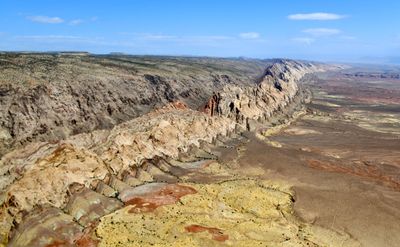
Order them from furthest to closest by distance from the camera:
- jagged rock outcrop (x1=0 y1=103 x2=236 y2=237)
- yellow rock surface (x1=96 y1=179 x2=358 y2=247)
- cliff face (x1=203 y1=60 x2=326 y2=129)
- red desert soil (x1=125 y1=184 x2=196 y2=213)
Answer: cliff face (x1=203 y1=60 x2=326 y2=129) → red desert soil (x1=125 y1=184 x2=196 y2=213) → jagged rock outcrop (x1=0 y1=103 x2=236 y2=237) → yellow rock surface (x1=96 y1=179 x2=358 y2=247)

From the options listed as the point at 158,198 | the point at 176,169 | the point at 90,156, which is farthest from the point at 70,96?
the point at 158,198

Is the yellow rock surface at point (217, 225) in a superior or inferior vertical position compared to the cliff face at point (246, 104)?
inferior

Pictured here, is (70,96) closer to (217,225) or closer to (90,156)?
(90,156)

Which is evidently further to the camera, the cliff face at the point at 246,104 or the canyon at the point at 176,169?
the cliff face at the point at 246,104

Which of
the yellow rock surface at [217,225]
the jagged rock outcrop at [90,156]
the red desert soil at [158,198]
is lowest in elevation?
the yellow rock surface at [217,225]

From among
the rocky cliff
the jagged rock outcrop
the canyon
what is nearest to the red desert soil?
the canyon

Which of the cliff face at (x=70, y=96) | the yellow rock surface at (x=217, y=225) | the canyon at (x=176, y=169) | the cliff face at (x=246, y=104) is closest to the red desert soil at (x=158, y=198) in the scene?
the canyon at (x=176, y=169)

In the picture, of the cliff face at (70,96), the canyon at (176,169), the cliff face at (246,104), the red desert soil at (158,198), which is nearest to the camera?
the canyon at (176,169)

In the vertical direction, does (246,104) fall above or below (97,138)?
above

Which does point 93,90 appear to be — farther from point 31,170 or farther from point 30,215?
point 30,215

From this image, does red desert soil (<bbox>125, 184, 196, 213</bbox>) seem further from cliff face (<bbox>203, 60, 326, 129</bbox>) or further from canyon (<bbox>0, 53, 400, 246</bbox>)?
cliff face (<bbox>203, 60, 326, 129</bbox>)

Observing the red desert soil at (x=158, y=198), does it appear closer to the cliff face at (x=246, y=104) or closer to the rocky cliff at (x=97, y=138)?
the rocky cliff at (x=97, y=138)

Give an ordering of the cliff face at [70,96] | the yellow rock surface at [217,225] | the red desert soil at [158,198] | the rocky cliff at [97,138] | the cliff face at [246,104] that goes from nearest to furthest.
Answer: the yellow rock surface at [217,225] < the rocky cliff at [97,138] < the red desert soil at [158,198] < the cliff face at [70,96] < the cliff face at [246,104]

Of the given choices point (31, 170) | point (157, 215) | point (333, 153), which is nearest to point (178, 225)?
point (157, 215)
